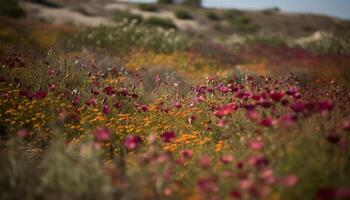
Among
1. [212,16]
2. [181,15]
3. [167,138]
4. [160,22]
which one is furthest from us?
[212,16]

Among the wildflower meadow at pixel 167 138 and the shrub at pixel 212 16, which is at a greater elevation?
the shrub at pixel 212 16

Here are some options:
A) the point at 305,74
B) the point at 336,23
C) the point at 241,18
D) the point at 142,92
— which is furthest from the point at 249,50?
the point at 336,23

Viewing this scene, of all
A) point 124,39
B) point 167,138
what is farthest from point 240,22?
point 167,138

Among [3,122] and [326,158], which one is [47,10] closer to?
[3,122]

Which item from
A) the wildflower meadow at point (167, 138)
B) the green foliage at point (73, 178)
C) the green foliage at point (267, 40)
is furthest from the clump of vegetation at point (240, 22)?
the green foliage at point (73, 178)

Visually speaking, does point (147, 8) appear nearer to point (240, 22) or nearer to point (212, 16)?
point (212, 16)

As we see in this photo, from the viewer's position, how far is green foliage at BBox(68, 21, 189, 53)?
14.7 metres

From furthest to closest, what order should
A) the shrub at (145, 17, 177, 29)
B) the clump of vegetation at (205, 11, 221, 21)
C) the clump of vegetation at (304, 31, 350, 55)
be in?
the clump of vegetation at (205, 11, 221, 21), the shrub at (145, 17, 177, 29), the clump of vegetation at (304, 31, 350, 55)

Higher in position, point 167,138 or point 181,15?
point 181,15

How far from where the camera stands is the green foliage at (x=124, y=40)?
14.7 m

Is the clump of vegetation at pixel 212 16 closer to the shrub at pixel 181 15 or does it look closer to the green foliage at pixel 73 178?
the shrub at pixel 181 15

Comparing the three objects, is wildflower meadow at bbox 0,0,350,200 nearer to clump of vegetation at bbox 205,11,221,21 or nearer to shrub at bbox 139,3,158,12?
shrub at bbox 139,3,158,12

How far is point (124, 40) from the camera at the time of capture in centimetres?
1540

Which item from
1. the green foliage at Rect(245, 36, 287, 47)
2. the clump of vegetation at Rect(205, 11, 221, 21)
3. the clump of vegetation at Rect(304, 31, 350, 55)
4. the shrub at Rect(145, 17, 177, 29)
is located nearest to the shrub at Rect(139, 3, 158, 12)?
the clump of vegetation at Rect(205, 11, 221, 21)
